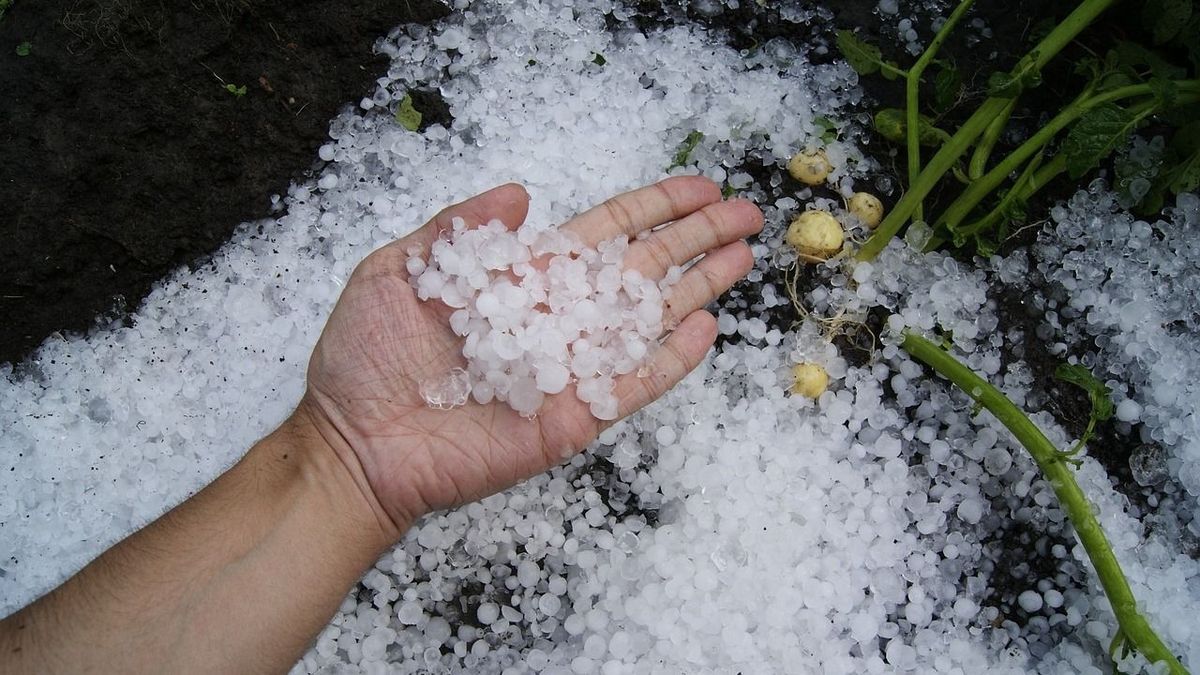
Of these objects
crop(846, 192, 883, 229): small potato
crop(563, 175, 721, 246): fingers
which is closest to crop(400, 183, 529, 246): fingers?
crop(563, 175, 721, 246): fingers

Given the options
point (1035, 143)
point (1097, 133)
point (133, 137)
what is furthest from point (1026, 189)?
point (133, 137)

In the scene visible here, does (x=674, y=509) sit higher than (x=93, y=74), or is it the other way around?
(x=93, y=74)

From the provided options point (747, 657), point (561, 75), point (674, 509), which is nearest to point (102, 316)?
point (561, 75)

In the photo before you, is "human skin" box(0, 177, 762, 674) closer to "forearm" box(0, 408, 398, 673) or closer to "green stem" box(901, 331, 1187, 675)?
"forearm" box(0, 408, 398, 673)

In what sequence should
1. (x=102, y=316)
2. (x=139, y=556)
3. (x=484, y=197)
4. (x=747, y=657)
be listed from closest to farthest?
(x=139, y=556) < (x=484, y=197) < (x=747, y=657) < (x=102, y=316)

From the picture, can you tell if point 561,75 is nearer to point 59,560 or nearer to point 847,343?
point 847,343

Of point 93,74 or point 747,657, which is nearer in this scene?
point 747,657

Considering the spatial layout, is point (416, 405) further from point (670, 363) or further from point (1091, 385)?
point (1091, 385)

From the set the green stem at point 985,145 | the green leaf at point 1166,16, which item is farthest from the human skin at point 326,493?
the green leaf at point 1166,16
